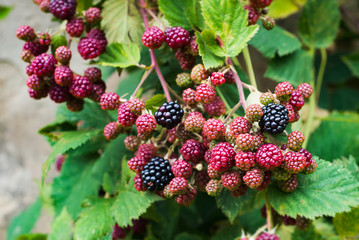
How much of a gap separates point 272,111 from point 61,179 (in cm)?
80

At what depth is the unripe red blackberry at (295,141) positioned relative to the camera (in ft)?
2.15

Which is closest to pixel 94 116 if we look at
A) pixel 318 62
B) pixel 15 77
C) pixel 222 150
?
pixel 222 150

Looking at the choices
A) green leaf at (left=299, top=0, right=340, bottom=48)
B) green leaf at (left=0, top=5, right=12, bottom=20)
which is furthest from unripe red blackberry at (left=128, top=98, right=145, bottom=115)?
green leaf at (left=0, top=5, right=12, bottom=20)

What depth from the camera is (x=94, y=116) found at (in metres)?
1.14

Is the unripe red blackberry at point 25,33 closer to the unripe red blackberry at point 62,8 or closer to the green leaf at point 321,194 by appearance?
the unripe red blackberry at point 62,8

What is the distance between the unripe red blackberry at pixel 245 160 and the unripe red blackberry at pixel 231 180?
0.03 meters

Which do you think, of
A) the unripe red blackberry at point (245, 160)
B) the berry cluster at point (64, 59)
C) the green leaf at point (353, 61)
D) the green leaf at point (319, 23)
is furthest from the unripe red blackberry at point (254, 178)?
the green leaf at point (353, 61)

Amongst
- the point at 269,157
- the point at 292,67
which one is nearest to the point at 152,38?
the point at 269,157

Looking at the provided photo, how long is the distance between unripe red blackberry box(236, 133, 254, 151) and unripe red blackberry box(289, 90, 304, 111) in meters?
0.13

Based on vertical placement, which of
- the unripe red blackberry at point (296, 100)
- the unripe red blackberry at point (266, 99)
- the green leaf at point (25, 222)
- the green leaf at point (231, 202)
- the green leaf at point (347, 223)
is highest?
the unripe red blackberry at point (266, 99)

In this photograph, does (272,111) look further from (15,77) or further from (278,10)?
(15,77)

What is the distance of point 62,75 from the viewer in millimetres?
831

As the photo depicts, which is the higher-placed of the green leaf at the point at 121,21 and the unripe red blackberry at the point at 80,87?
the green leaf at the point at 121,21

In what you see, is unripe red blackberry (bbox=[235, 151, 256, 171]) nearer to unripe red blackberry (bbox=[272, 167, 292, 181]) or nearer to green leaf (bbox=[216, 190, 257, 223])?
unripe red blackberry (bbox=[272, 167, 292, 181])
